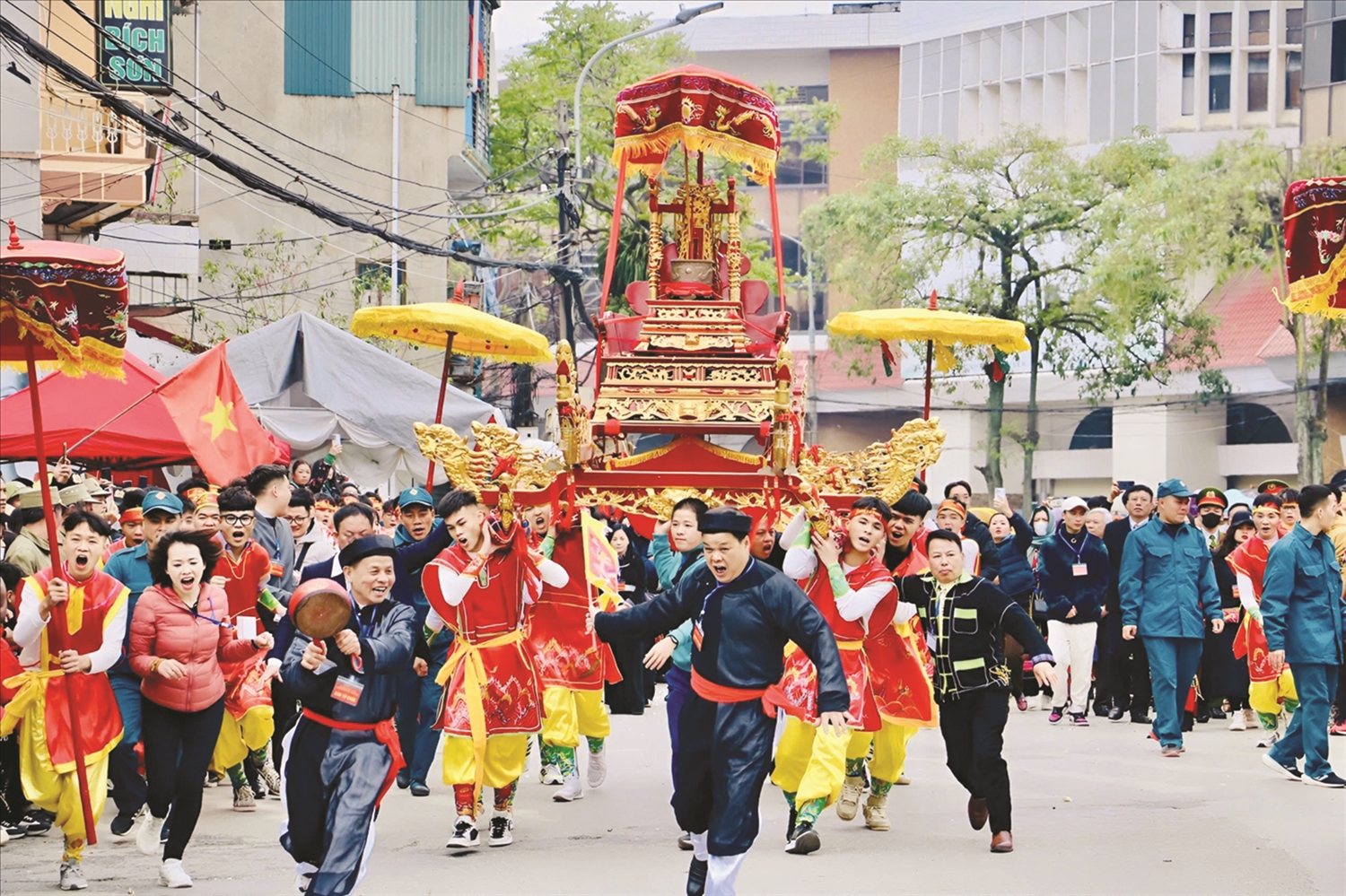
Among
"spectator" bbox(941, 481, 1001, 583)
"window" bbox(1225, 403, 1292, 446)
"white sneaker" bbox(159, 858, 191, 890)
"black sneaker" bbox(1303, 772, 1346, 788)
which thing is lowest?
"black sneaker" bbox(1303, 772, 1346, 788)

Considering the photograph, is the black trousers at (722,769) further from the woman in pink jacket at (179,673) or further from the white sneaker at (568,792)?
the white sneaker at (568,792)

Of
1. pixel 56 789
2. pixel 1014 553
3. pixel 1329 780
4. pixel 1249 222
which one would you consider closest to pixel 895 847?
pixel 1329 780

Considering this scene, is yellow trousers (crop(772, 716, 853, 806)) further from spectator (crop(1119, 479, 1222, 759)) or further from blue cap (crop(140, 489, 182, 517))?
spectator (crop(1119, 479, 1222, 759))

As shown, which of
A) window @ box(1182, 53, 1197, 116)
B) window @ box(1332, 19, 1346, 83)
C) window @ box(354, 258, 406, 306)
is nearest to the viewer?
window @ box(354, 258, 406, 306)

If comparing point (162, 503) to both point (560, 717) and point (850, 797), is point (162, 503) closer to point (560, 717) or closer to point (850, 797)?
point (560, 717)

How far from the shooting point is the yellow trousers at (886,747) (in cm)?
1009

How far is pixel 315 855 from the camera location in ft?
24.0

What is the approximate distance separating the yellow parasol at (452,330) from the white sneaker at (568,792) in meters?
2.92

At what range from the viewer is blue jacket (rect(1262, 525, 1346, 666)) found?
1084 centimetres

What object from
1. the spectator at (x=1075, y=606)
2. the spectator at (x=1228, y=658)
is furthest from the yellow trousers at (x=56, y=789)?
the spectator at (x=1228, y=658)

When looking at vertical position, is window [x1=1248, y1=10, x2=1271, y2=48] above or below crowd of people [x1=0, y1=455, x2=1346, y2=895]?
above

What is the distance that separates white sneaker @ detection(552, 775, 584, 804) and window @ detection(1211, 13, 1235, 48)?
1581 inches

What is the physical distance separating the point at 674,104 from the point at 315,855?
7312 mm

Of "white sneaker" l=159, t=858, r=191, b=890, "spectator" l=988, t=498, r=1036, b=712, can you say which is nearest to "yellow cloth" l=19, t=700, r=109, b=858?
"white sneaker" l=159, t=858, r=191, b=890
